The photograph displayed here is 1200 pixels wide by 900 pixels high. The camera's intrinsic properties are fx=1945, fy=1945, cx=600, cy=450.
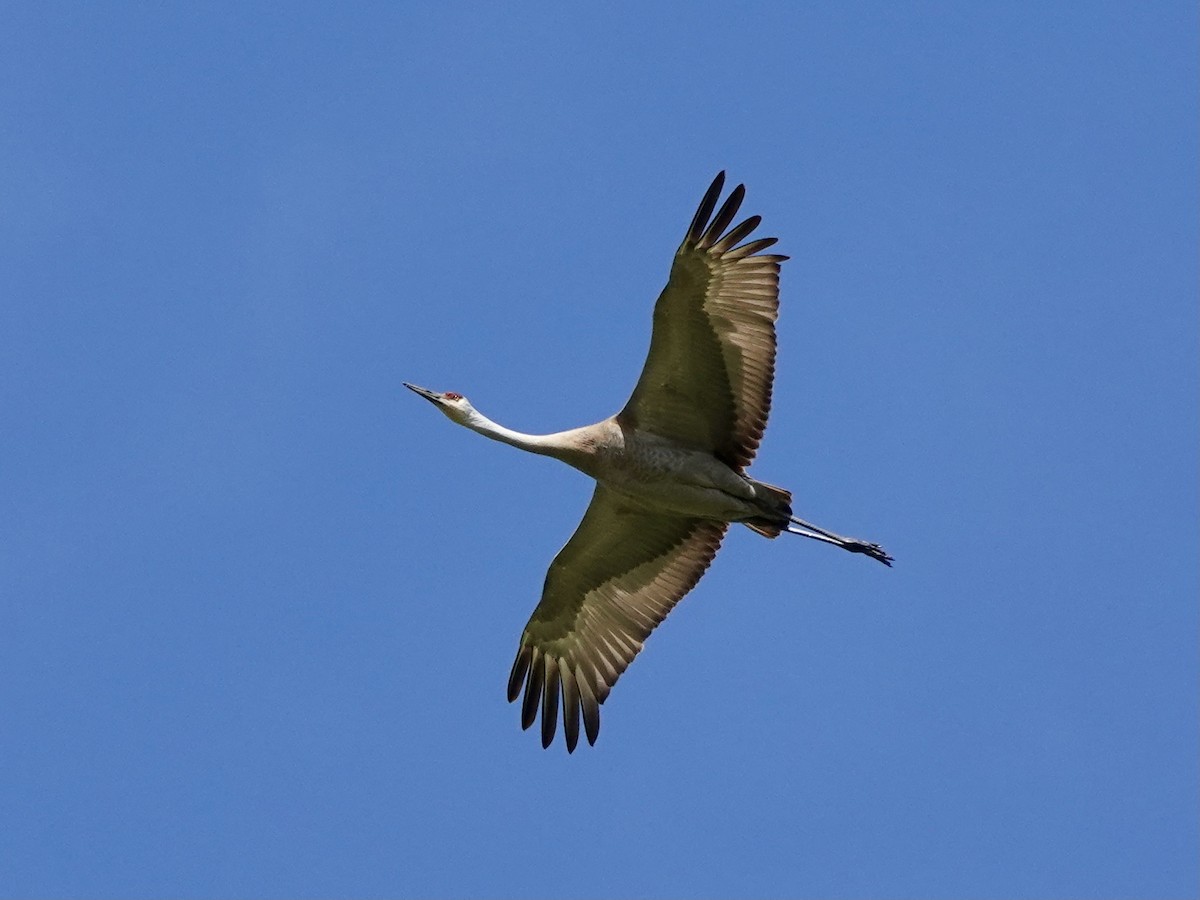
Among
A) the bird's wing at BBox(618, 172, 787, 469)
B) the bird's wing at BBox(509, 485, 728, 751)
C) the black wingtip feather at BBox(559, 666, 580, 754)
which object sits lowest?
the black wingtip feather at BBox(559, 666, 580, 754)

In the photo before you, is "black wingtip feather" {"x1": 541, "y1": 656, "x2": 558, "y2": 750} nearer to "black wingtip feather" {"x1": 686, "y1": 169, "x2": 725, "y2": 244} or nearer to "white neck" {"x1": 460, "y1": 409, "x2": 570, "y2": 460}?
"white neck" {"x1": 460, "y1": 409, "x2": 570, "y2": 460}

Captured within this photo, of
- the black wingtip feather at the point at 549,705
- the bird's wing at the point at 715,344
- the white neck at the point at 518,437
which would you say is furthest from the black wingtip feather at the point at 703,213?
the black wingtip feather at the point at 549,705

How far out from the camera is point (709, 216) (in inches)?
691

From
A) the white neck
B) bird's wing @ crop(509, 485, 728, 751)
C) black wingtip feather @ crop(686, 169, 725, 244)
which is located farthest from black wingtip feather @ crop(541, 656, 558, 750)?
black wingtip feather @ crop(686, 169, 725, 244)

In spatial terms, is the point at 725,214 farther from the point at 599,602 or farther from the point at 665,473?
the point at 599,602

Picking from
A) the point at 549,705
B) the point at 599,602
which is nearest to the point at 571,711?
the point at 549,705

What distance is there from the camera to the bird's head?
18.6 m

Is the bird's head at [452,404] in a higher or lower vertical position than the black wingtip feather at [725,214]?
lower

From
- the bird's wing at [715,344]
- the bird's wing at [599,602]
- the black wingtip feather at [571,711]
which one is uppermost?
the bird's wing at [715,344]

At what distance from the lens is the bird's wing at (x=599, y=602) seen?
18922 millimetres

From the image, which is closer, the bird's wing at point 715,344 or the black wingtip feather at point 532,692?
the bird's wing at point 715,344

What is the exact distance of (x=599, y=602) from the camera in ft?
63.3

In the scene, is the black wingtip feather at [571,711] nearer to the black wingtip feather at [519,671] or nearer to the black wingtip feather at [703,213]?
the black wingtip feather at [519,671]

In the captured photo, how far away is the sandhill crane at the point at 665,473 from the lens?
17594 mm
